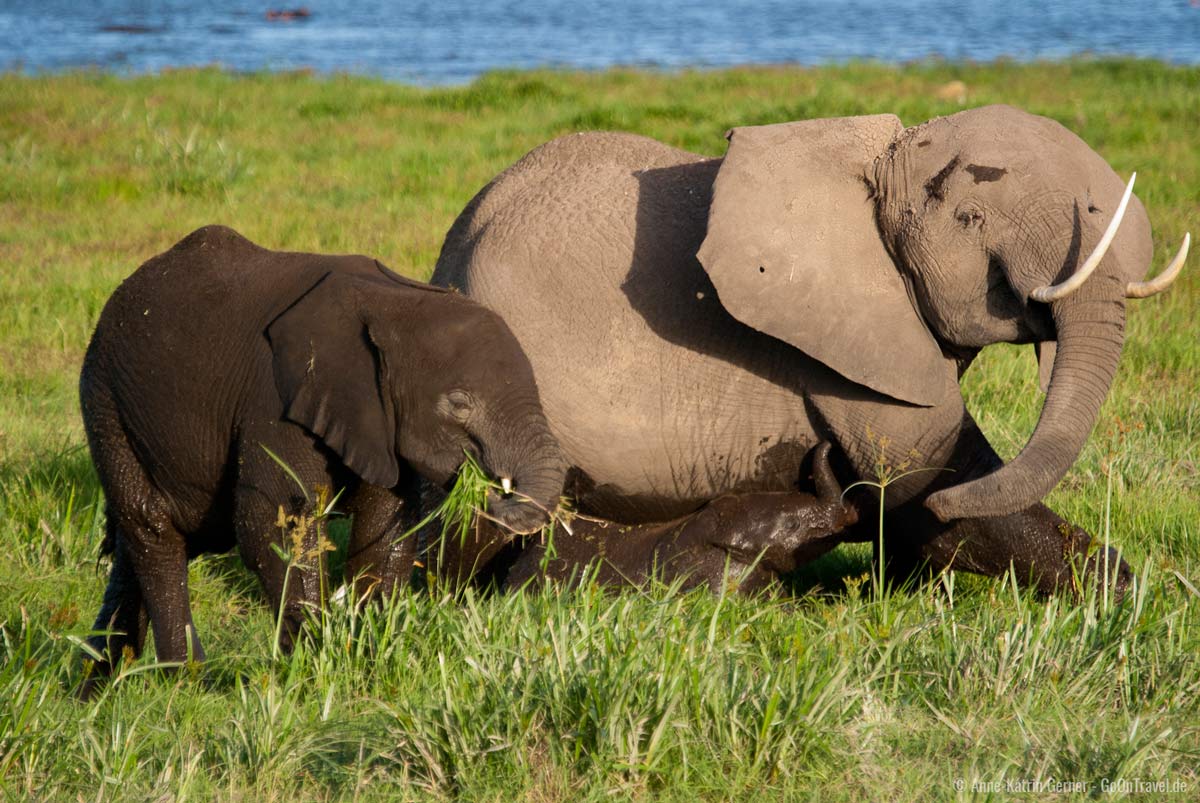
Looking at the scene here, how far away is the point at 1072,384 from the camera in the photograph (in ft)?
13.8

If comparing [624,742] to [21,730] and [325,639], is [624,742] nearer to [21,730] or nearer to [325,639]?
[325,639]

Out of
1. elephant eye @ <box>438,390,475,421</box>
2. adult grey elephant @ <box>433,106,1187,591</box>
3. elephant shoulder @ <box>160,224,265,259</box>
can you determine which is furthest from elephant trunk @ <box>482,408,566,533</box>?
elephant shoulder @ <box>160,224,265,259</box>

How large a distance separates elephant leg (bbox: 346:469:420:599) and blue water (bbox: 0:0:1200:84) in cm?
1772

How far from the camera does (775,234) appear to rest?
4508 mm

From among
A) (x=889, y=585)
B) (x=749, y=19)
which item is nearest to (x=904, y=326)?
(x=889, y=585)

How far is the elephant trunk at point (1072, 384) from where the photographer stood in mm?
4137

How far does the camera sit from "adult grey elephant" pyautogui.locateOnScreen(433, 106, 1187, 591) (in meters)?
4.23

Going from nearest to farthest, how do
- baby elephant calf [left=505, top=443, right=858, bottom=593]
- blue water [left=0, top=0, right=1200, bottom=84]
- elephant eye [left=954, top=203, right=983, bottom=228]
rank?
elephant eye [left=954, top=203, right=983, bottom=228] → baby elephant calf [left=505, top=443, right=858, bottom=593] → blue water [left=0, top=0, right=1200, bottom=84]

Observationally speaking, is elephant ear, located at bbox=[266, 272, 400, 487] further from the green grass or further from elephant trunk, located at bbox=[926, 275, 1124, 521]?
elephant trunk, located at bbox=[926, 275, 1124, 521]

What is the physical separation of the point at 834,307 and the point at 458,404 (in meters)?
1.18

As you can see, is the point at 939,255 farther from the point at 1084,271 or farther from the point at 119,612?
the point at 119,612

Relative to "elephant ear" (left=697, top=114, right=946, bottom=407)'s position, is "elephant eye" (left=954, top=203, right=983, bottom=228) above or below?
above

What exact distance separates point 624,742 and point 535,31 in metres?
33.0

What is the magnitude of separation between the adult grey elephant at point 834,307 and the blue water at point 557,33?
1739cm
